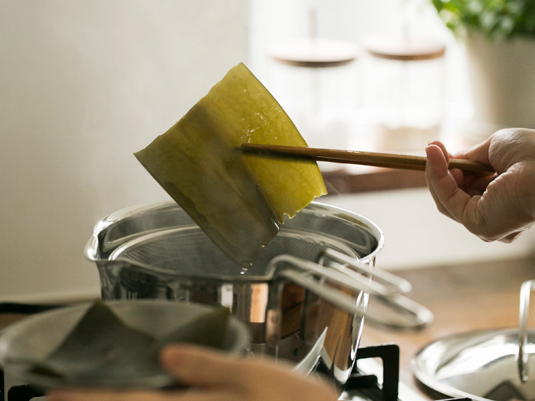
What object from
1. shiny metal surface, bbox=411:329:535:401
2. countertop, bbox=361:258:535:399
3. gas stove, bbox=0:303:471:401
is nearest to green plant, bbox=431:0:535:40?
countertop, bbox=361:258:535:399

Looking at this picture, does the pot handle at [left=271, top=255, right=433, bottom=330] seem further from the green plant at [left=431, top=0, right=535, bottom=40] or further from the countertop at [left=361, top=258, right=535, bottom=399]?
the green plant at [left=431, top=0, right=535, bottom=40]

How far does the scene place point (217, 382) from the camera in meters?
0.32

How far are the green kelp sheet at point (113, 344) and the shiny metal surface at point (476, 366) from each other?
39 cm

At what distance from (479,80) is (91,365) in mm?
1053

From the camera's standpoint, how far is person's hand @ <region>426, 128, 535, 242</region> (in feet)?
2.01

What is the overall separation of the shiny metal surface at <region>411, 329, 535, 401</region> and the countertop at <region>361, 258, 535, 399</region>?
19mm

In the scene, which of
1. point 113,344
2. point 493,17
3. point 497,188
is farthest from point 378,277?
point 493,17

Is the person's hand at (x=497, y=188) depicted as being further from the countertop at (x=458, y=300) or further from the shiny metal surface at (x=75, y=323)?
the shiny metal surface at (x=75, y=323)

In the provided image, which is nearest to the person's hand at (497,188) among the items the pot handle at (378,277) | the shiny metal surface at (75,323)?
the pot handle at (378,277)

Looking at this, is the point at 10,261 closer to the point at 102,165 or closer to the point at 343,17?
the point at 102,165

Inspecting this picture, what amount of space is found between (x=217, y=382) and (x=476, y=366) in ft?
1.63

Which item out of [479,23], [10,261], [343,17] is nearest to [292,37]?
[343,17]

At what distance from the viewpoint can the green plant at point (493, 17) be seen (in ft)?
3.42

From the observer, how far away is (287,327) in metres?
0.44
